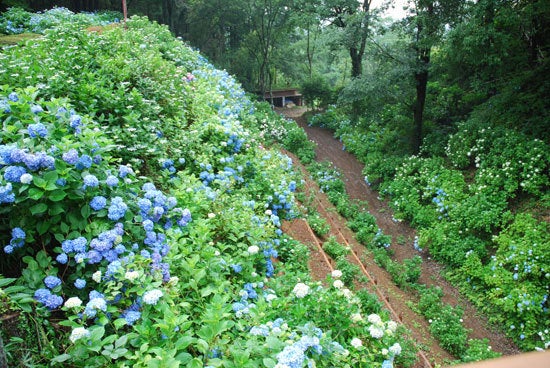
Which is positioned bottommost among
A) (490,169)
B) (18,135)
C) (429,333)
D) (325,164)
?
(429,333)

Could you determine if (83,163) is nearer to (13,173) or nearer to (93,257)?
(13,173)

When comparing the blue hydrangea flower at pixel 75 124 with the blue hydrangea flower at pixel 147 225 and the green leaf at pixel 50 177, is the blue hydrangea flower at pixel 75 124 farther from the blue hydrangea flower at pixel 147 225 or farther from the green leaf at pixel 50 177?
the blue hydrangea flower at pixel 147 225

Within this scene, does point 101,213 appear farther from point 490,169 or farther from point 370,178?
point 370,178

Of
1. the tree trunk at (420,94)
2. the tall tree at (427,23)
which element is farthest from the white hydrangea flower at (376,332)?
the tree trunk at (420,94)

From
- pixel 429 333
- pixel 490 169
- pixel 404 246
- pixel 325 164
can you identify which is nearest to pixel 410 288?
pixel 429 333

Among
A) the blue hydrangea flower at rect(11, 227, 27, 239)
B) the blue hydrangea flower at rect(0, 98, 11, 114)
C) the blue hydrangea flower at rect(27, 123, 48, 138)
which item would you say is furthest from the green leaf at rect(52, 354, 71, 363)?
the blue hydrangea flower at rect(0, 98, 11, 114)

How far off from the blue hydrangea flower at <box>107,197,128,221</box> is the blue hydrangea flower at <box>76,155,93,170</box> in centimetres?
27

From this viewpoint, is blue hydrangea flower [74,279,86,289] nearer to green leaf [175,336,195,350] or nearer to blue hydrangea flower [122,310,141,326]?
blue hydrangea flower [122,310,141,326]

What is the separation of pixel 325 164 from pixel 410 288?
6.21 meters

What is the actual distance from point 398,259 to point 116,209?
7.44 meters

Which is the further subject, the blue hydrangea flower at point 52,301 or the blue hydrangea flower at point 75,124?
the blue hydrangea flower at point 75,124

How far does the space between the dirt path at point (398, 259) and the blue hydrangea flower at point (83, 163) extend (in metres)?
3.18

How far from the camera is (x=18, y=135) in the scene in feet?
8.43

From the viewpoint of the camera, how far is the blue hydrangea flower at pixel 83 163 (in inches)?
95.7
